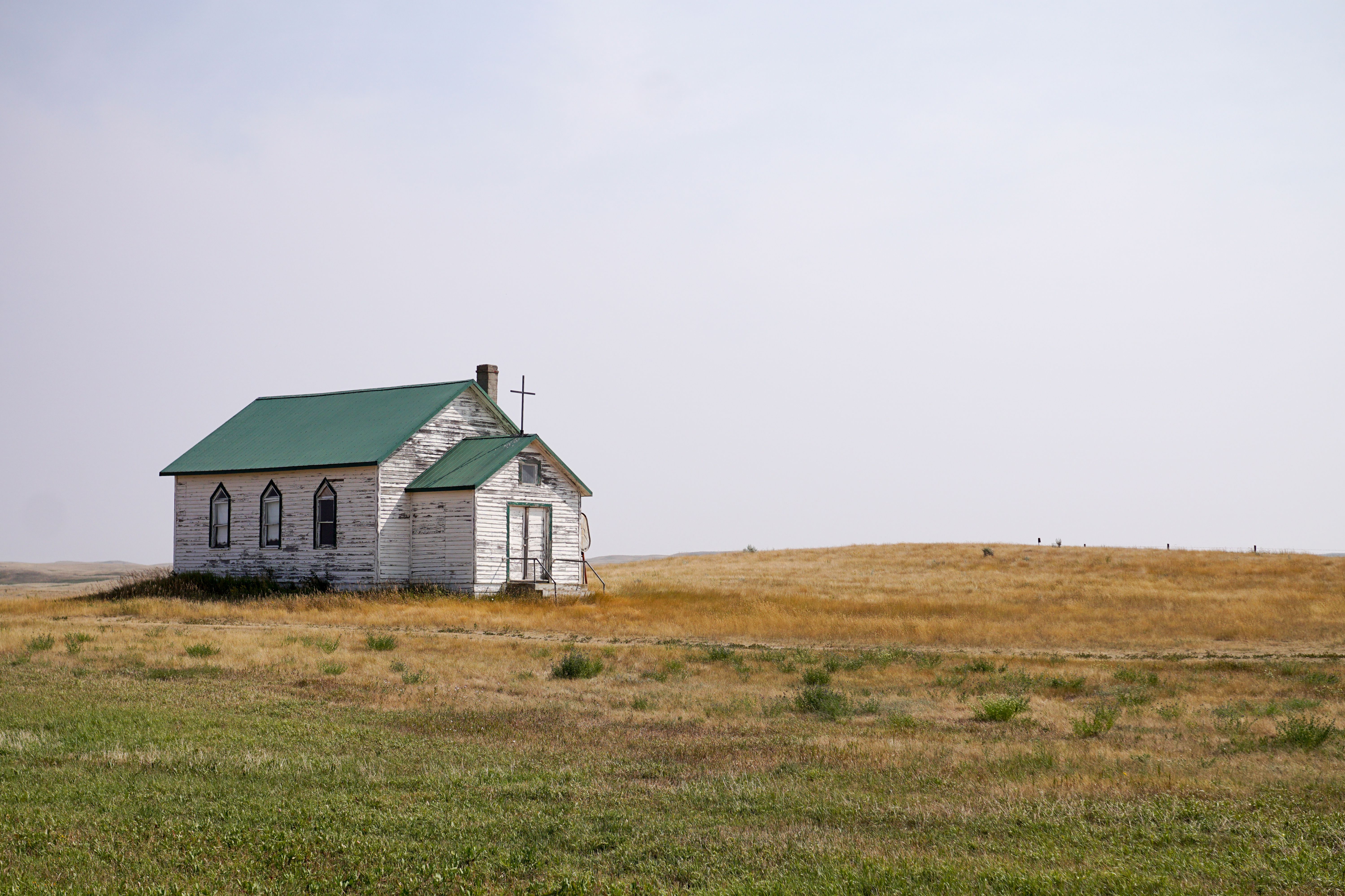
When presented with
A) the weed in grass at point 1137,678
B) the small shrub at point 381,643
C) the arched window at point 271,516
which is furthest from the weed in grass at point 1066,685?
the arched window at point 271,516

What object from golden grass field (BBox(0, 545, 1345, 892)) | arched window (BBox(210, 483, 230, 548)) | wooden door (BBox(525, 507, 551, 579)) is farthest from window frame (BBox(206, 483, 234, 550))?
wooden door (BBox(525, 507, 551, 579))

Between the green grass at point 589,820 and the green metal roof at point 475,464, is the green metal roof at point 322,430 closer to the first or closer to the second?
the green metal roof at point 475,464

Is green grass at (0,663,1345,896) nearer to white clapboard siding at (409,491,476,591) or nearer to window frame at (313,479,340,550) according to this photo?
white clapboard siding at (409,491,476,591)

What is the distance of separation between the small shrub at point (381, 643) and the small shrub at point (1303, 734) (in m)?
15.7

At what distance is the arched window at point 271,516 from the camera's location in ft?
128

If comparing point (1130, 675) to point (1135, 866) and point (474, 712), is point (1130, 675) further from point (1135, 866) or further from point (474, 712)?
point (1135, 866)

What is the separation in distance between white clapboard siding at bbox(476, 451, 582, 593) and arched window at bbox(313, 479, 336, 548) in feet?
17.8

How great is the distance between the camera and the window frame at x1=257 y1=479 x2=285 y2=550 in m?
38.9

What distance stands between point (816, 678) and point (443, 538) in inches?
842

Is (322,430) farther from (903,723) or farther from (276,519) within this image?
(903,723)

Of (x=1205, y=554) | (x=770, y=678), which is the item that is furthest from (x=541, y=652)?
(x=1205, y=554)

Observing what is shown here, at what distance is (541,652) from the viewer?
840 inches

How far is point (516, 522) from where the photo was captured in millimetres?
37688

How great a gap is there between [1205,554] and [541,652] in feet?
143
